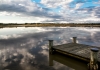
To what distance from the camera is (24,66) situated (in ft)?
25.3

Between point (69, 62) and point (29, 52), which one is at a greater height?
point (29, 52)

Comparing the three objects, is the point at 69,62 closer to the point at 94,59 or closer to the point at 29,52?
the point at 94,59

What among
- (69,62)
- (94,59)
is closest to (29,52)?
(69,62)

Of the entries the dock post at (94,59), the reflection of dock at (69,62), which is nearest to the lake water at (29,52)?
the reflection of dock at (69,62)

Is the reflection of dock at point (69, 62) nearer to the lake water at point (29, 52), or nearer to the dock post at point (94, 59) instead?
the lake water at point (29, 52)

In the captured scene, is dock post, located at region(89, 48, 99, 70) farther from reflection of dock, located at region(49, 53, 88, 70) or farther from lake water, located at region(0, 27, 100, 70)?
lake water, located at region(0, 27, 100, 70)

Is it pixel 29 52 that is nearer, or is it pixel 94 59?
pixel 94 59

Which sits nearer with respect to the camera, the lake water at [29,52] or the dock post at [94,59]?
the dock post at [94,59]

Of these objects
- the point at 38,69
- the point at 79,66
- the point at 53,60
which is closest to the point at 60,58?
the point at 53,60

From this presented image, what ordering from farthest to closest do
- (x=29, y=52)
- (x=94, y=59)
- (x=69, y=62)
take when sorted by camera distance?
(x=29, y=52)
(x=69, y=62)
(x=94, y=59)

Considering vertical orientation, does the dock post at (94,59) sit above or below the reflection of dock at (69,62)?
above

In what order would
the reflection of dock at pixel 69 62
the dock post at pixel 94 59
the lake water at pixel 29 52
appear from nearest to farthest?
the dock post at pixel 94 59
the reflection of dock at pixel 69 62
the lake water at pixel 29 52

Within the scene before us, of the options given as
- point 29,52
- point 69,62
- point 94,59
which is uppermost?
point 94,59

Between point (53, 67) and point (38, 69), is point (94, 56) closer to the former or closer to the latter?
point (53, 67)
